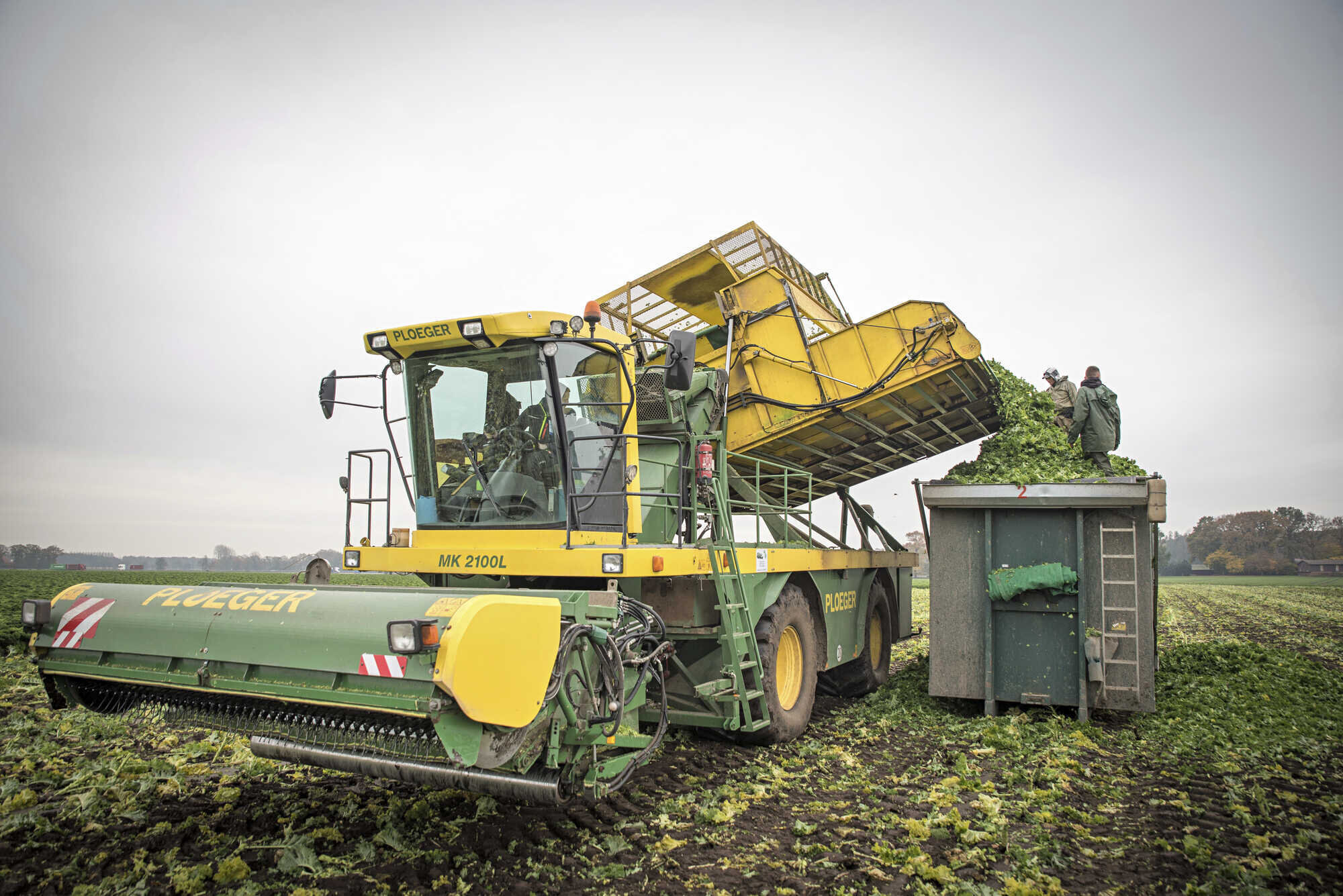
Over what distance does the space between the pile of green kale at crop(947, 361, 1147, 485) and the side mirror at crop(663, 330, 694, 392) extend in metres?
3.55

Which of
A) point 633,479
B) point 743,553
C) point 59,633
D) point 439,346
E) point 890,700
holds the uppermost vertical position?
point 439,346

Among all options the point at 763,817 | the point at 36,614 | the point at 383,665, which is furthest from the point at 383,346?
the point at 763,817

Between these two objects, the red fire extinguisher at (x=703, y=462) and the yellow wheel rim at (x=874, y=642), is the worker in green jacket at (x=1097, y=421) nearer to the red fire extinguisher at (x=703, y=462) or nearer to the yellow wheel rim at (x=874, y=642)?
the yellow wheel rim at (x=874, y=642)

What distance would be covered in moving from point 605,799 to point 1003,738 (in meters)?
3.35

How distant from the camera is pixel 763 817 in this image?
4793 mm

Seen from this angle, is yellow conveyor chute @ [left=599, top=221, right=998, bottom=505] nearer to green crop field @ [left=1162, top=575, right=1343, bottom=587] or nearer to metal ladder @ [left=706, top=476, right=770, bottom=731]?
metal ladder @ [left=706, top=476, right=770, bottom=731]

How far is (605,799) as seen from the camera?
201 inches

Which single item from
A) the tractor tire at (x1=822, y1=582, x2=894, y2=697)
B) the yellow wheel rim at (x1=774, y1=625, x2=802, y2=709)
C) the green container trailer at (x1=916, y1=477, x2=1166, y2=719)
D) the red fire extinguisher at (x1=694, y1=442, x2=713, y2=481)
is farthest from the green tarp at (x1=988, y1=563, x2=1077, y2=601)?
the red fire extinguisher at (x1=694, y1=442, x2=713, y2=481)

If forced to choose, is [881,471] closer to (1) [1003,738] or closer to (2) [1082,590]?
(2) [1082,590]

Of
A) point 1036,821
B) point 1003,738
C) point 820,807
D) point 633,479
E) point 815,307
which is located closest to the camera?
point 1036,821

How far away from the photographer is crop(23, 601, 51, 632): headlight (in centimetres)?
447

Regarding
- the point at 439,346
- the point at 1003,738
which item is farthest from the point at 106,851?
the point at 1003,738

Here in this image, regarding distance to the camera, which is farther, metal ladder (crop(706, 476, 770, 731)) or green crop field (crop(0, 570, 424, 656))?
green crop field (crop(0, 570, 424, 656))

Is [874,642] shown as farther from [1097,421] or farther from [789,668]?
[1097,421]
